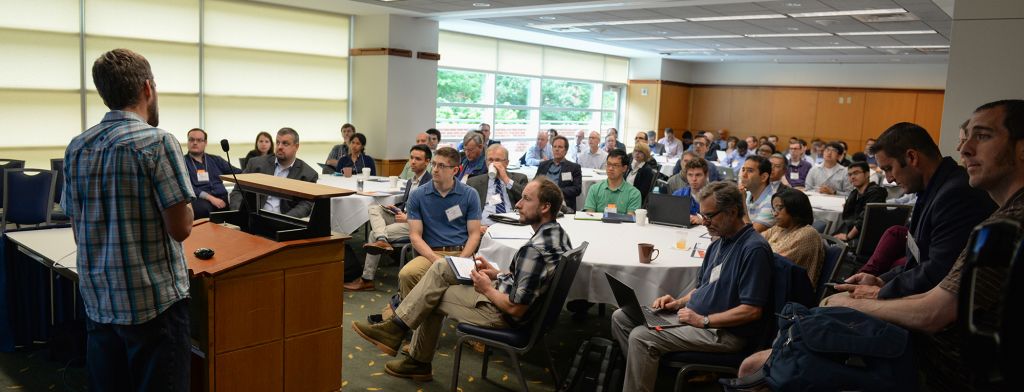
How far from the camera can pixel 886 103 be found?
1680 cm

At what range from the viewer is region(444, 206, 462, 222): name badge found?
499cm

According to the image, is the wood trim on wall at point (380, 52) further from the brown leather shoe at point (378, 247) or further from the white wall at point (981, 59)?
the white wall at point (981, 59)

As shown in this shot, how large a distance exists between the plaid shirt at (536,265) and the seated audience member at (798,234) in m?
1.30

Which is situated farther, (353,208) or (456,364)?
(353,208)

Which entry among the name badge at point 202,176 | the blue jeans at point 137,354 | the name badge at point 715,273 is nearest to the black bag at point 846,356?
the name badge at point 715,273

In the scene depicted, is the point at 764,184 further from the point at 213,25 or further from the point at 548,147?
the point at 548,147

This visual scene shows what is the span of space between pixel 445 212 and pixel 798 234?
238 centimetres

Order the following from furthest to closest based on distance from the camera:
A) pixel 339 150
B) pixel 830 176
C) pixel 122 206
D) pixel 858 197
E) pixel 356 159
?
pixel 339 150
pixel 356 159
pixel 830 176
pixel 858 197
pixel 122 206

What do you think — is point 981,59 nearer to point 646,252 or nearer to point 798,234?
point 798,234

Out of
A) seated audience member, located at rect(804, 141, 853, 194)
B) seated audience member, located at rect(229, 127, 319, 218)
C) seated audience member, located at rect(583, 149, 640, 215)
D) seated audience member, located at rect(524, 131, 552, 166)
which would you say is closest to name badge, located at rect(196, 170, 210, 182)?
seated audience member, located at rect(229, 127, 319, 218)

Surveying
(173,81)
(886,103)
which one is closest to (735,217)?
(173,81)

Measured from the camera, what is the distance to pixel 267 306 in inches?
115

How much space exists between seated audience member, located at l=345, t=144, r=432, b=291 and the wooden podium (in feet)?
7.39

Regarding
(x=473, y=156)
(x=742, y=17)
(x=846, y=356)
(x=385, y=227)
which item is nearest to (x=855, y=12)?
(x=742, y=17)
